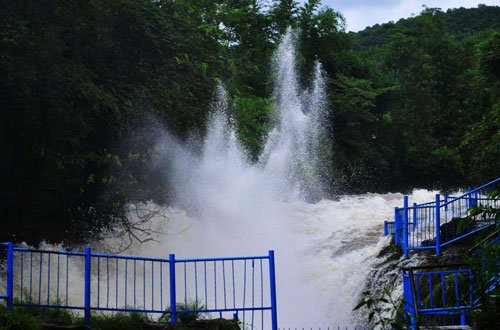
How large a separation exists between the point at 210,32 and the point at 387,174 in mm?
20892

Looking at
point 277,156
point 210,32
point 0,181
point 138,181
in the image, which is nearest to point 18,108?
point 0,181

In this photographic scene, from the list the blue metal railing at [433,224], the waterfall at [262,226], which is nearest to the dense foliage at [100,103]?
the waterfall at [262,226]

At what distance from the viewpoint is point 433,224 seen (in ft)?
57.1

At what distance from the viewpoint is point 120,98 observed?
71.1 ft

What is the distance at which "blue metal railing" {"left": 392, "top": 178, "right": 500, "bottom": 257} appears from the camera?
16.2 metres

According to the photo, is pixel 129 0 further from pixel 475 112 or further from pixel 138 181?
pixel 475 112

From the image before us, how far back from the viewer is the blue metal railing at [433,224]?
640 inches

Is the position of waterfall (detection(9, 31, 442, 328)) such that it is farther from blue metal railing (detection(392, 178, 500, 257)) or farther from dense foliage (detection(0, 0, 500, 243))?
blue metal railing (detection(392, 178, 500, 257))

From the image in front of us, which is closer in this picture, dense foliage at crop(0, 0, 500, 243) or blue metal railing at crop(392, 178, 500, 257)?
blue metal railing at crop(392, 178, 500, 257)

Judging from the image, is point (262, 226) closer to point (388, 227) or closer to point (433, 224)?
point (388, 227)

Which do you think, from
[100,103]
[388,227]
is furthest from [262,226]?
[100,103]

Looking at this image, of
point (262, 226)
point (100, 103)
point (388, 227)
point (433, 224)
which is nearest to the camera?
A: point (433, 224)

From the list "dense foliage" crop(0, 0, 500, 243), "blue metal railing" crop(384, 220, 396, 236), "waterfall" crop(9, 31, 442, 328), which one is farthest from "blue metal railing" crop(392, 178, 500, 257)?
"dense foliage" crop(0, 0, 500, 243)

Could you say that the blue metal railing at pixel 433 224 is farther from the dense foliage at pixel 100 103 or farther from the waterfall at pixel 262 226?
the dense foliage at pixel 100 103
